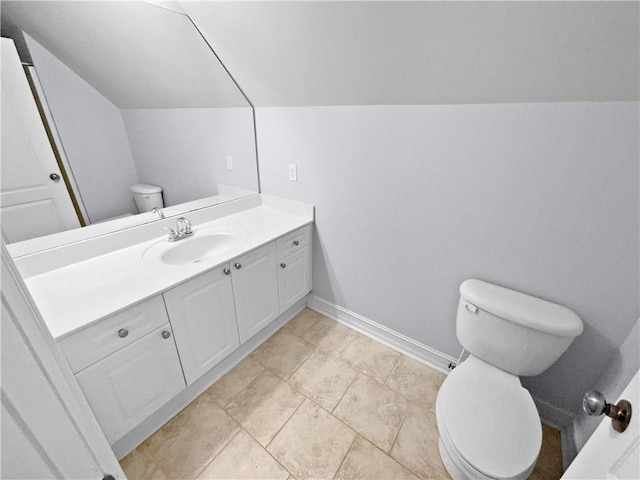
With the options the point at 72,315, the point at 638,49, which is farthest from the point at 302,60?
the point at 72,315

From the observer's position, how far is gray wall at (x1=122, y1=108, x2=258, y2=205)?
3.92 feet

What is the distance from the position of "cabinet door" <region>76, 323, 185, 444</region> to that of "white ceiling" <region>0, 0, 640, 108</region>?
0.99 meters

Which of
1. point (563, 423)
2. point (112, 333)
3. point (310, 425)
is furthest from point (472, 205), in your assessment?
point (112, 333)

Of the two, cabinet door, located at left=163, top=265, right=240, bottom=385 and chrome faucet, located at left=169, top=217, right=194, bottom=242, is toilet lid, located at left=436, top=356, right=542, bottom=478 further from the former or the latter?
chrome faucet, located at left=169, top=217, right=194, bottom=242

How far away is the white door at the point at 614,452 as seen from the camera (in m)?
0.49

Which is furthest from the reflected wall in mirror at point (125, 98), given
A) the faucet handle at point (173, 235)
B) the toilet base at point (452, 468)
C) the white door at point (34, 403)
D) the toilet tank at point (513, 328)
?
the toilet base at point (452, 468)

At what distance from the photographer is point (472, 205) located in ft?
4.19

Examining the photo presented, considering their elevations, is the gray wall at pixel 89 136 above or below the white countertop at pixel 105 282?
above

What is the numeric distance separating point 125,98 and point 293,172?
930mm

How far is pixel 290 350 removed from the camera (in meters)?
1.80

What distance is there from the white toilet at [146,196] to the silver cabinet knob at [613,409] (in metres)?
1.62

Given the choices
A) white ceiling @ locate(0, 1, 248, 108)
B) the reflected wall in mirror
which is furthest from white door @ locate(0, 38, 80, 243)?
white ceiling @ locate(0, 1, 248, 108)

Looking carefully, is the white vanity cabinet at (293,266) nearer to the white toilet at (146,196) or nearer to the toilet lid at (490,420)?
the white toilet at (146,196)

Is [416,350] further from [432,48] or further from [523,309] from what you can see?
[432,48]
